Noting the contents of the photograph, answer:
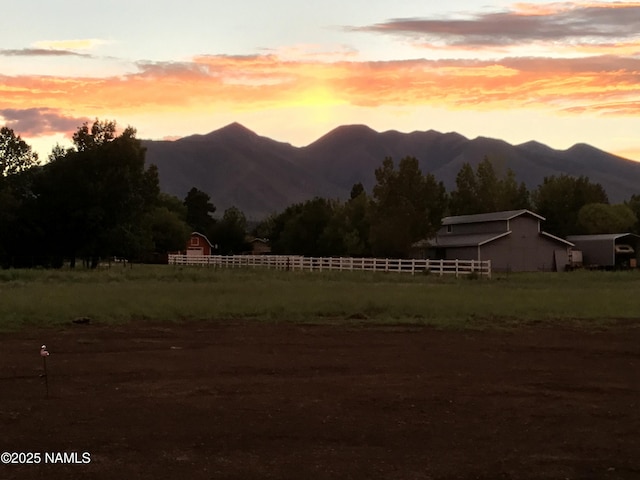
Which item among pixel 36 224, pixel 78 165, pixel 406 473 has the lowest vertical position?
pixel 406 473

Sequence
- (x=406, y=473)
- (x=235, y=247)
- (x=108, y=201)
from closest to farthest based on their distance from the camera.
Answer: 1. (x=406, y=473)
2. (x=108, y=201)
3. (x=235, y=247)

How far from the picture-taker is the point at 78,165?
210 feet

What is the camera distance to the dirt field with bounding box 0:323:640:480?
27.1 feet

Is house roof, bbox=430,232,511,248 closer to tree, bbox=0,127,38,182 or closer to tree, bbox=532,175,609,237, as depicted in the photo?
tree, bbox=532,175,609,237

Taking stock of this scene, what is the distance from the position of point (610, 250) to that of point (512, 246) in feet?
34.7

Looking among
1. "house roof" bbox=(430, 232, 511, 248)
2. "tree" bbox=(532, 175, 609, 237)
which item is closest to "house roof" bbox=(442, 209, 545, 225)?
"house roof" bbox=(430, 232, 511, 248)

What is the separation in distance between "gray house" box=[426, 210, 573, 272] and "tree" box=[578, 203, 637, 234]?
19.9 meters

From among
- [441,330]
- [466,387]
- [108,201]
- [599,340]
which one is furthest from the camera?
[108,201]

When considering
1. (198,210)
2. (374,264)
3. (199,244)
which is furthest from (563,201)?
(198,210)

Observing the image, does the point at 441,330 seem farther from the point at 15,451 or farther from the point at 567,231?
the point at 567,231

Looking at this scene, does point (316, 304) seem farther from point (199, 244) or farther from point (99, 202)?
point (199, 244)

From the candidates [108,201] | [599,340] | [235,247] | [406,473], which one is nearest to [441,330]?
[599,340]

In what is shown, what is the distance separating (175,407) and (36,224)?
56317mm

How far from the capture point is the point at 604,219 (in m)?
87.8
